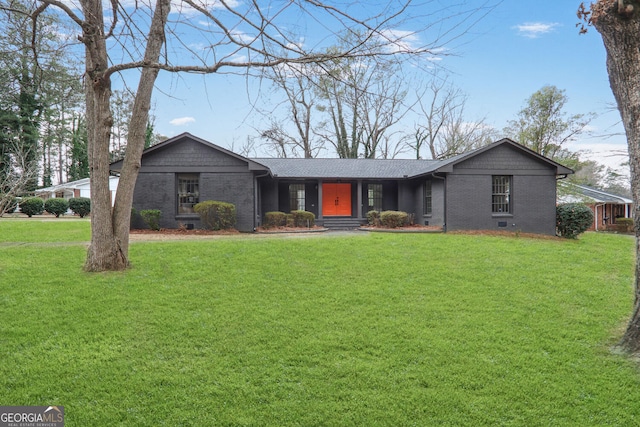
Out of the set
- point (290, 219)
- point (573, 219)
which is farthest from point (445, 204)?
point (290, 219)

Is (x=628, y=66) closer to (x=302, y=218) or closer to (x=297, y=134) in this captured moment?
(x=302, y=218)

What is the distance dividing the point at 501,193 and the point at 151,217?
1433cm

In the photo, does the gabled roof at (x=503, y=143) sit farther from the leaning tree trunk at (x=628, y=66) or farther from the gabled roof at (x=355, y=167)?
the leaning tree trunk at (x=628, y=66)

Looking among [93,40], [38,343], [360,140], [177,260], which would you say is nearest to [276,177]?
[177,260]

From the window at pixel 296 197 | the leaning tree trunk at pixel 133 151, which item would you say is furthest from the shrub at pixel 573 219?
the leaning tree trunk at pixel 133 151

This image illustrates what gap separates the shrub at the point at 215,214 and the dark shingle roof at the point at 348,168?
3748 mm

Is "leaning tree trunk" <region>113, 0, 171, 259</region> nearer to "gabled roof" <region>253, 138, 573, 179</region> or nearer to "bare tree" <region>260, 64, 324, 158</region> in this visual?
"gabled roof" <region>253, 138, 573, 179</region>

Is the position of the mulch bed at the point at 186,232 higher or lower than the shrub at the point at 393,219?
lower

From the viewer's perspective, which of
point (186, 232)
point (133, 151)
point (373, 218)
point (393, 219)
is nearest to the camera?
point (133, 151)

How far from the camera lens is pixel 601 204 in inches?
979

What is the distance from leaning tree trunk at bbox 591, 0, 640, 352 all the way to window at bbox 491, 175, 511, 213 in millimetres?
11534

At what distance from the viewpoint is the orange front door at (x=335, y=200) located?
1881cm

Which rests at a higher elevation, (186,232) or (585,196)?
(585,196)

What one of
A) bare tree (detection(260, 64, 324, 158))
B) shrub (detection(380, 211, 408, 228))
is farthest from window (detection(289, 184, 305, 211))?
bare tree (detection(260, 64, 324, 158))
